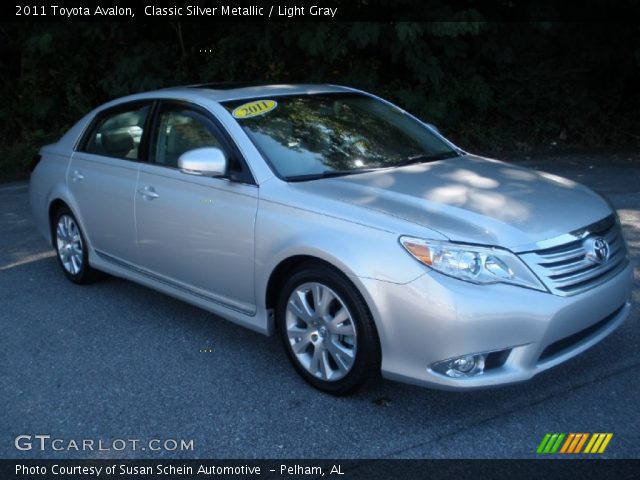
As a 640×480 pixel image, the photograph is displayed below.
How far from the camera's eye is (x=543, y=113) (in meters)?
13.2

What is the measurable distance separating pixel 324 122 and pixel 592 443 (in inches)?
98.0

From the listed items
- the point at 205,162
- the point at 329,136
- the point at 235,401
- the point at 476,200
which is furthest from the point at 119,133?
A: the point at 476,200

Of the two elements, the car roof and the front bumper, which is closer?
the front bumper

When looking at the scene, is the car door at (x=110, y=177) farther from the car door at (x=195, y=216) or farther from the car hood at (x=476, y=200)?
the car hood at (x=476, y=200)

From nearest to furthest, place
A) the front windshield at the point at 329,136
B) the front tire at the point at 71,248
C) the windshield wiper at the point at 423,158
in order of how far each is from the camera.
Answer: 1. the front windshield at the point at 329,136
2. the windshield wiper at the point at 423,158
3. the front tire at the point at 71,248

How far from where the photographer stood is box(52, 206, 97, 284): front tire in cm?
588

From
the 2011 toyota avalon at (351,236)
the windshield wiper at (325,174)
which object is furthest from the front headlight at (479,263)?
the windshield wiper at (325,174)

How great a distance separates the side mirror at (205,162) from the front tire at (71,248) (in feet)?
6.21

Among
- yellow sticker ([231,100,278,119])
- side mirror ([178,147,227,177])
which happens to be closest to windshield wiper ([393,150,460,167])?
yellow sticker ([231,100,278,119])

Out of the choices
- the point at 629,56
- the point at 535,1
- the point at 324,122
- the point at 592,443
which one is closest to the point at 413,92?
the point at 535,1

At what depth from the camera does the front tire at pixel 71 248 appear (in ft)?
19.3

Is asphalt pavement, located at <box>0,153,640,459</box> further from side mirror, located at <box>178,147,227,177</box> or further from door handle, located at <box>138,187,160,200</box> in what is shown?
side mirror, located at <box>178,147,227,177</box>

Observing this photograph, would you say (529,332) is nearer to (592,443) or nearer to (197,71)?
(592,443)

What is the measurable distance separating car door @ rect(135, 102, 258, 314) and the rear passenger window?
23cm
